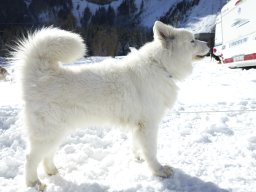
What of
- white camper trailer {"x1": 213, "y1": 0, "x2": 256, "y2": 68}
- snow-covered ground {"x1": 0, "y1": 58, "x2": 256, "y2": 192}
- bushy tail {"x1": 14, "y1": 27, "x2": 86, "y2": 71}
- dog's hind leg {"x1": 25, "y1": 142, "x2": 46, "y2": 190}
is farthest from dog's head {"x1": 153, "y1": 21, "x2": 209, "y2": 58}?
white camper trailer {"x1": 213, "y1": 0, "x2": 256, "y2": 68}

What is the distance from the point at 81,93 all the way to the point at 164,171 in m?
1.16

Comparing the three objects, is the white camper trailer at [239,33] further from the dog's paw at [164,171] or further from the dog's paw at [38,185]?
the dog's paw at [38,185]

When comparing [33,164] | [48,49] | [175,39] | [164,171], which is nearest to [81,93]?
[48,49]

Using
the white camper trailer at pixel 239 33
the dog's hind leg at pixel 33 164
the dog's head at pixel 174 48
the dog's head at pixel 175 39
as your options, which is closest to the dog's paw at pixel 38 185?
the dog's hind leg at pixel 33 164

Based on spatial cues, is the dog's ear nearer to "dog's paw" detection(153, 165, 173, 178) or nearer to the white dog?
the white dog

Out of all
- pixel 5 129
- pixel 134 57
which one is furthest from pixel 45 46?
pixel 5 129

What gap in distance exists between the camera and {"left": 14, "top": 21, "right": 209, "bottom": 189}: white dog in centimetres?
326

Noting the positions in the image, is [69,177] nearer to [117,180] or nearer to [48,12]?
[117,180]

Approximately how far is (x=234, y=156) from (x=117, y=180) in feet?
4.45

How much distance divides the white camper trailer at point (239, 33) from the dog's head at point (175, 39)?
255 inches

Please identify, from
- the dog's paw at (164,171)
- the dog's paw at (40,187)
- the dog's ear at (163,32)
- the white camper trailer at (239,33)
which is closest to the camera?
the dog's paw at (40,187)

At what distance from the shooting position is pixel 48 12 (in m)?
43.8

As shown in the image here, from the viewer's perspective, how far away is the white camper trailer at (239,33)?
397 inches

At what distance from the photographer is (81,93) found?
330 centimetres
